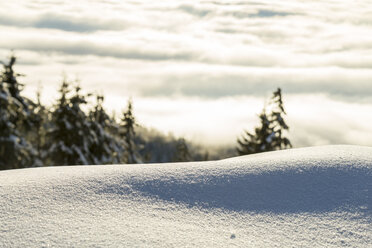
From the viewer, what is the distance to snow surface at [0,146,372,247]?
13.9 ft

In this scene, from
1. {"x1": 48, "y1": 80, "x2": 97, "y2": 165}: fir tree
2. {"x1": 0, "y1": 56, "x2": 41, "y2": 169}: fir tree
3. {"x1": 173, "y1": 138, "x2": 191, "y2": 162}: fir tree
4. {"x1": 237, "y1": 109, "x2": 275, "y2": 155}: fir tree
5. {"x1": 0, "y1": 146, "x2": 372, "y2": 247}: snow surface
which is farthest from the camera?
{"x1": 173, "y1": 138, "x2": 191, "y2": 162}: fir tree

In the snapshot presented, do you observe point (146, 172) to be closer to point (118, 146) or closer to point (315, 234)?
point (315, 234)

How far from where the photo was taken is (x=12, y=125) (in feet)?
71.8

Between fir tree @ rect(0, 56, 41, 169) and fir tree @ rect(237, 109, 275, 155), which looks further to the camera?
fir tree @ rect(237, 109, 275, 155)

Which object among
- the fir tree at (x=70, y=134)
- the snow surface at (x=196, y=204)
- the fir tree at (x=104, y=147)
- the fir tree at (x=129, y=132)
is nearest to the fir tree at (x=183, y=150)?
the fir tree at (x=129, y=132)

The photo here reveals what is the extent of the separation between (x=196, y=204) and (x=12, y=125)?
19241 mm

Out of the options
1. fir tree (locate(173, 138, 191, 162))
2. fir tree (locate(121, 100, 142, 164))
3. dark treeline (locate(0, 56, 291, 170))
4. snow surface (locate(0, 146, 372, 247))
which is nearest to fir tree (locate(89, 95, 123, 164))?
dark treeline (locate(0, 56, 291, 170))

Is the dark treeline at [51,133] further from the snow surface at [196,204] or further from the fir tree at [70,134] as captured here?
the snow surface at [196,204]

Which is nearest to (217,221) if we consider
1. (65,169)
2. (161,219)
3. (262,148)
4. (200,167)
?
(161,219)

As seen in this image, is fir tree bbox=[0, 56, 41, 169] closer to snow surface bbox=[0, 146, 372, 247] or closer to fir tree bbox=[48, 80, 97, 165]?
fir tree bbox=[48, 80, 97, 165]

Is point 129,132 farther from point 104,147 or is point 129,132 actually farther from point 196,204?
point 196,204

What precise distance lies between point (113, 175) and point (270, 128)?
27.1 m

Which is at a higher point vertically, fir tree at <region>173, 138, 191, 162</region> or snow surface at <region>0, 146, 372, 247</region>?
fir tree at <region>173, 138, 191, 162</region>

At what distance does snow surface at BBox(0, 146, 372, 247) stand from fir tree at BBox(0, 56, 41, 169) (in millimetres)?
16407
